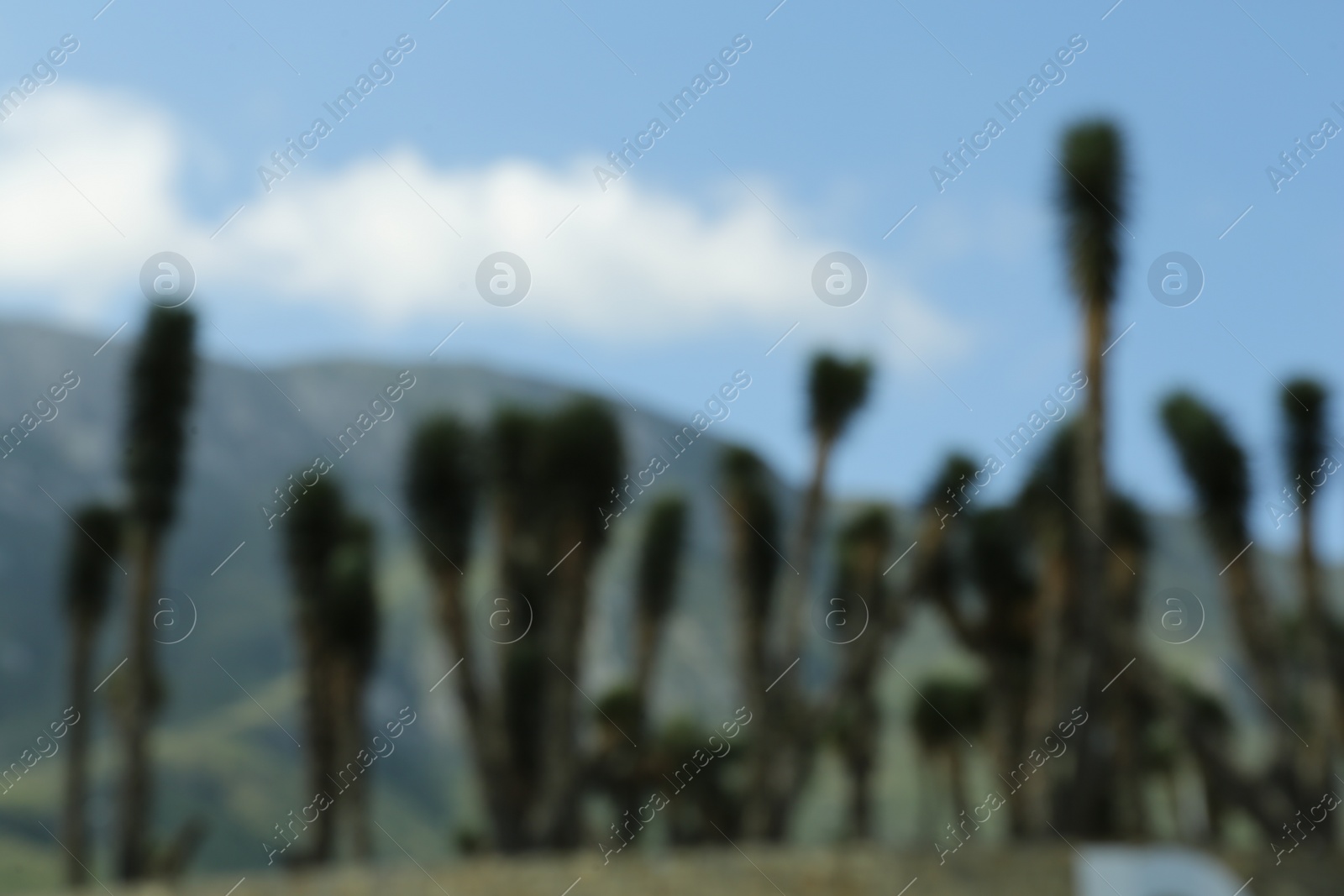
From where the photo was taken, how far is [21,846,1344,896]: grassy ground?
667 inches

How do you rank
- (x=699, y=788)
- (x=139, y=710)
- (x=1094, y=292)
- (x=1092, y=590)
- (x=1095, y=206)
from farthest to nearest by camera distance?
(x=699, y=788)
(x=139, y=710)
(x=1095, y=206)
(x=1094, y=292)
(x=1092, y=590)

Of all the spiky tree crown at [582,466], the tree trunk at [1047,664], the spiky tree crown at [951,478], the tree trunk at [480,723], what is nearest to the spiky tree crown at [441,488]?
the tree trunk at [480,723]

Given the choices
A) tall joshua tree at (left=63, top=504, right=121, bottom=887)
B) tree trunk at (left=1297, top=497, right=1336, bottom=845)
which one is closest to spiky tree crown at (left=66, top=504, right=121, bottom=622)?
tall joshua tree at (left=63, top=504, right=121, bottom=887)

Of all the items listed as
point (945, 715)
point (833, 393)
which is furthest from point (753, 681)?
point (945, 715)

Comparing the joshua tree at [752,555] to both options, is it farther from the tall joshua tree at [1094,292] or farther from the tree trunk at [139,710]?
the tree trunk at [139,710]

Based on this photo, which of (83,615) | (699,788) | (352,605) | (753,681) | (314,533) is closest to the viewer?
(753,681)

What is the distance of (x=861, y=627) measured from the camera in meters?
28.1

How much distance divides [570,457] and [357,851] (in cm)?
1312

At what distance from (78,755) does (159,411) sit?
1187cm

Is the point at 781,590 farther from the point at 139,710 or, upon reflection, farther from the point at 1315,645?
the point at 139,710

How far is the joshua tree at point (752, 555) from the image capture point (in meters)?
26.3

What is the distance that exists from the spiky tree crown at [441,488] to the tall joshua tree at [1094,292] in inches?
421

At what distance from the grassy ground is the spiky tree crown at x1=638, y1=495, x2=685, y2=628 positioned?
12754mm

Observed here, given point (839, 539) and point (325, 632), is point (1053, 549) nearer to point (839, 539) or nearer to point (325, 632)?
point (839, 539)
